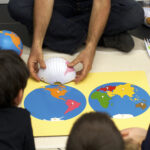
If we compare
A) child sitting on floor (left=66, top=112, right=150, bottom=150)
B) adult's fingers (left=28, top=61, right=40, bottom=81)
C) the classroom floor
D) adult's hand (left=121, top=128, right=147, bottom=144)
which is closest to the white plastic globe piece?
adult's fingers (left=28, top=61, right=40, bottom=81)

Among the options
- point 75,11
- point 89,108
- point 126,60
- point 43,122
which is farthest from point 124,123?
point 75,11

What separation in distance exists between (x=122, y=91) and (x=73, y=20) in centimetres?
58

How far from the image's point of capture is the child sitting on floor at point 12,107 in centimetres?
77

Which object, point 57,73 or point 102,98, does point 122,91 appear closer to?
point 102,98

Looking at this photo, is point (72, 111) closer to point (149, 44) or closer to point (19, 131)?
point (19, 131)

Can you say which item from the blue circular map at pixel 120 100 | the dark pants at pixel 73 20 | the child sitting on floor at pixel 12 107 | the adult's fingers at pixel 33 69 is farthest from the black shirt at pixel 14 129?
the dark pants at pixel 73 20

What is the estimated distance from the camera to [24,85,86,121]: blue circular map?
1.21 m

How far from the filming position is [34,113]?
1.22 m

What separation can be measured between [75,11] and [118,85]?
58 centimetres

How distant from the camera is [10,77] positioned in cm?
79

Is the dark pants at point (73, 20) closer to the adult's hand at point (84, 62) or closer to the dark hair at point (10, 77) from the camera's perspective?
the adult's hand at point (84, 62)

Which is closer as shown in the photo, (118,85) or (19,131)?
(19,131)

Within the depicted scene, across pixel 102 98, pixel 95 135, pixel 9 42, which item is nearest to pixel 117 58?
pixel 102 98

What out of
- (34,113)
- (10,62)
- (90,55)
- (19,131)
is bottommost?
(34,113)
